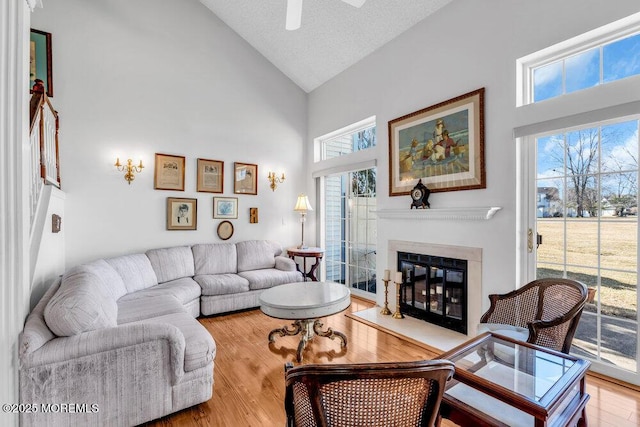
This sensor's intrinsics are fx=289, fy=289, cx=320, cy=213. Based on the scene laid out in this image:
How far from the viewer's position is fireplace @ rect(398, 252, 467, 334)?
3.08 meters

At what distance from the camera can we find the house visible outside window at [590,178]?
2.14 metres

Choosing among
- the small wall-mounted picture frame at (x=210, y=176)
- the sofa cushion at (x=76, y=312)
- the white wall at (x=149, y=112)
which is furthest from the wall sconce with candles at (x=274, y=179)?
the sofa cushion at (x=76, y=312)

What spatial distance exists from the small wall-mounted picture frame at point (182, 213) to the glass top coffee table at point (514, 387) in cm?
387

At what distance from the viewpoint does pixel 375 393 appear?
934 mm

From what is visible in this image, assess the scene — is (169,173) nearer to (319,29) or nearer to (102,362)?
(319,29)

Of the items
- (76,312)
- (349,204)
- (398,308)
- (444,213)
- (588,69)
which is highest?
(588,69)

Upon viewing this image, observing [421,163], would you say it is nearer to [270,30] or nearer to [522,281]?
[522,281]

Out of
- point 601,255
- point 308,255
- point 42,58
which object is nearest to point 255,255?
point 308,255

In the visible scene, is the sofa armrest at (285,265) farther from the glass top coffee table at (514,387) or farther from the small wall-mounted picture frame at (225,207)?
the glass top coffee table at (514,387)

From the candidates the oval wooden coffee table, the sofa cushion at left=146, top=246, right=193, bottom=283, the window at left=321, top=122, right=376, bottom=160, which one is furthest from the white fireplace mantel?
the sofa cushion at left=146, top=246, right=193, bottom=283

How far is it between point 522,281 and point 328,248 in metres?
3.10

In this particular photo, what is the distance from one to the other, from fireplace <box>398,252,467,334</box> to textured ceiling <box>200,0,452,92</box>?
285cm

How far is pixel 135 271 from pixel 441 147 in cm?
380

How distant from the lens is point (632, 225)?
2.14m
